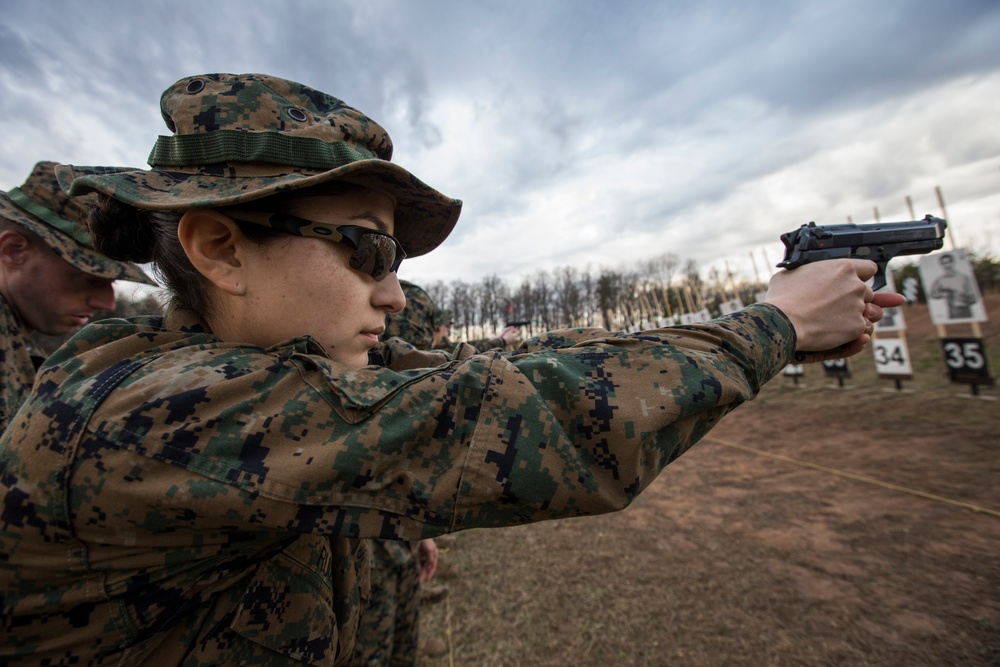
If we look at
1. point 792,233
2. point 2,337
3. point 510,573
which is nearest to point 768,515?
point 510,573

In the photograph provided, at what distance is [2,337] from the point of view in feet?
Result: 7.32

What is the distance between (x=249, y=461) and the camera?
871mm

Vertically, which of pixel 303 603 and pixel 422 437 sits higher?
pixel 422 437

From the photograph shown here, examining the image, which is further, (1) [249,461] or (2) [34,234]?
(2) [34,234]

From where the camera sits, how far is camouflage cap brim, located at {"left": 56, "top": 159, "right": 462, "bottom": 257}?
40.2 inches

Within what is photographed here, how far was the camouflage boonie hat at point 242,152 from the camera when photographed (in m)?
1.06

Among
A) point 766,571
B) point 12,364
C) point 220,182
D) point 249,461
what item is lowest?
point 766,571

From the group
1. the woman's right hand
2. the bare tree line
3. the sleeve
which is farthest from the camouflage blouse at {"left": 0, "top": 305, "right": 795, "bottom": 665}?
the bare tree line

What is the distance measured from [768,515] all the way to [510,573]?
308 cm

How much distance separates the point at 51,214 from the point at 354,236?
86.3 inches

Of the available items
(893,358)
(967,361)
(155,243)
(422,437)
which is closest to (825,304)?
(422,437)

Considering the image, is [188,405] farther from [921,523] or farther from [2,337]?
[921,523]

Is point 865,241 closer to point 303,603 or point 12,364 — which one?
point 303,603

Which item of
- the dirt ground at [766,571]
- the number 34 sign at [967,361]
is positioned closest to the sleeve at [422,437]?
the dirt ground at [766,571]
